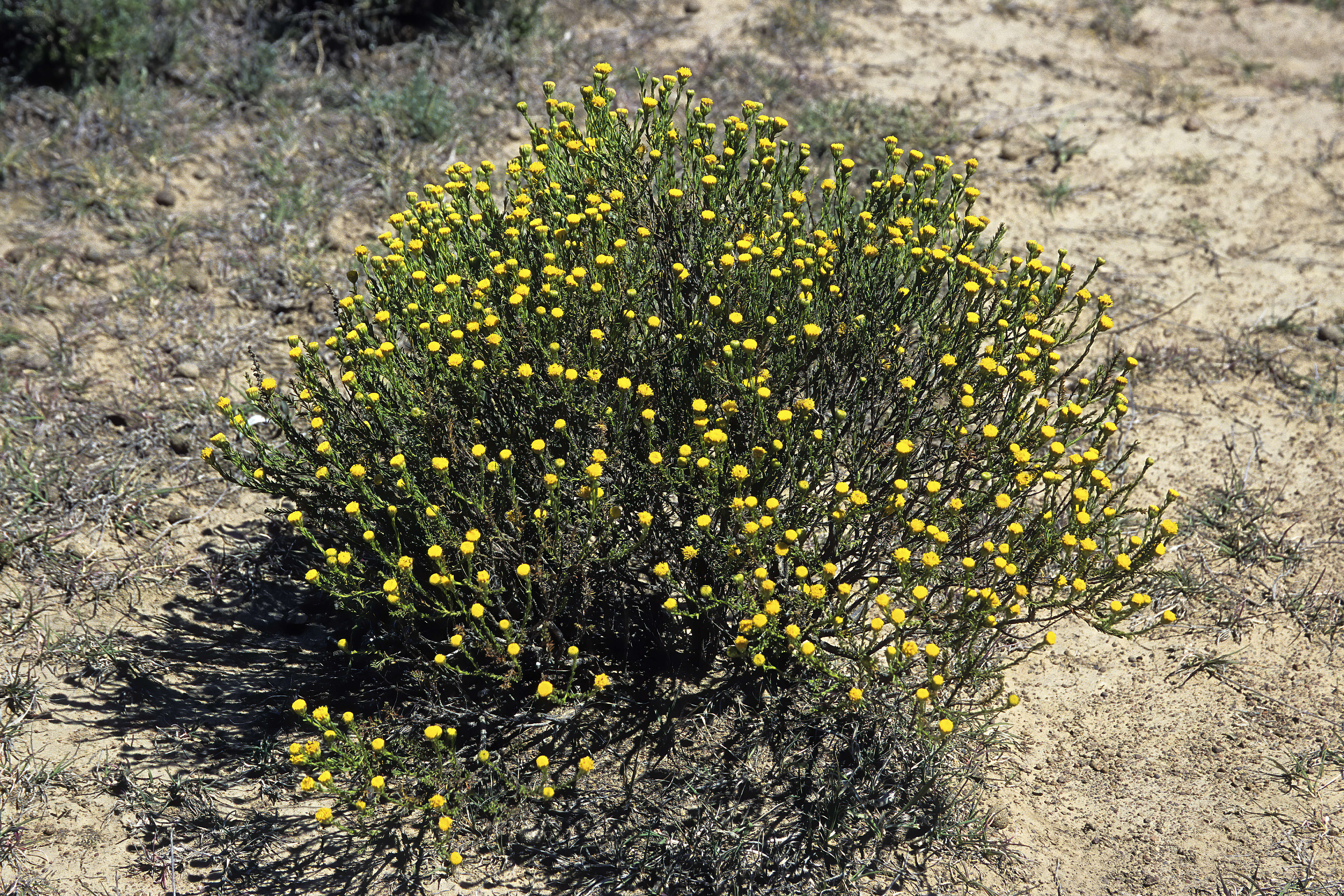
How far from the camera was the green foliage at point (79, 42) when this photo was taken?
559 cm

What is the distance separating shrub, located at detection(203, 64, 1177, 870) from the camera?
2.63m

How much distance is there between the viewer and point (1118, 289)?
5.07 m

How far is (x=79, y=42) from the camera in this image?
5707 mm

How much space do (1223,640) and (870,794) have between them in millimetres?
1574

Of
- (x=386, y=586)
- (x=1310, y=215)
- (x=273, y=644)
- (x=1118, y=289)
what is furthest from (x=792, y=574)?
(x=1310, y=215)

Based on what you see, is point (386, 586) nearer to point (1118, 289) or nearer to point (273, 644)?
point (273, 644)

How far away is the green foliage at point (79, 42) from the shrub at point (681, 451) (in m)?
3.94

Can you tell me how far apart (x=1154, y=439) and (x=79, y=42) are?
641 centimetres

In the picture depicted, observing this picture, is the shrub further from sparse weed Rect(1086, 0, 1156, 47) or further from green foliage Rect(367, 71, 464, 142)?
sparse weed Rect(1086, 0, 1156, 47)

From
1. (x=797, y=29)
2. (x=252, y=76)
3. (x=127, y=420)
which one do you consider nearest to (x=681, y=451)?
(x=127, y=420)

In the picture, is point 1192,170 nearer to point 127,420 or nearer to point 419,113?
point 419,113

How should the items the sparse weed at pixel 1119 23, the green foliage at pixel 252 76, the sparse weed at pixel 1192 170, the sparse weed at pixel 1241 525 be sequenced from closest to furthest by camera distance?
the sparse weed at pixel 1241 525 < the sparse weed at pixel 1192 170 < the green foliage at pixel 252 76 < the sparse weed at pixel 1119 23

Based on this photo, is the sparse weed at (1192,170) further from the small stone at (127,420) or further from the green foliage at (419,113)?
the small stone at (127,420)

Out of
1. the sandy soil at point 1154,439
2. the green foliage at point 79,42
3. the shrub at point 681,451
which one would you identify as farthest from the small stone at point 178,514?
the green foliage at point 79,42
